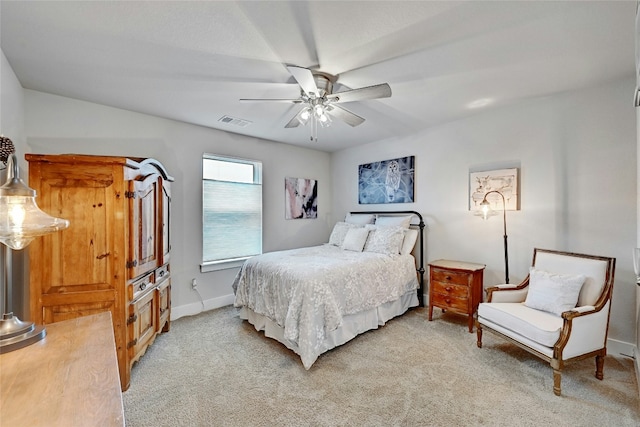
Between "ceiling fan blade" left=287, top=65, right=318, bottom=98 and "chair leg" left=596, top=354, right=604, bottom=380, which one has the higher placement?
"ceiling fan blade" left=287, top=65, right=318, bottom=98

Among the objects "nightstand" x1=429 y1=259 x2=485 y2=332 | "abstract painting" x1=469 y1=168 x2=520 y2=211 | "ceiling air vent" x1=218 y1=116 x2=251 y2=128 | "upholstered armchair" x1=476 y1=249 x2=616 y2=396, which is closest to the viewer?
"upholstered armchair" x1=476 y1=249 x2=616 y2=396

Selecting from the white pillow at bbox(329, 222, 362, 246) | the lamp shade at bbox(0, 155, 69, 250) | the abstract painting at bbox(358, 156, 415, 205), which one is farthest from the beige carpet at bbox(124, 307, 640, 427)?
the abstract painting at bbox(358, 156, 415, 205)

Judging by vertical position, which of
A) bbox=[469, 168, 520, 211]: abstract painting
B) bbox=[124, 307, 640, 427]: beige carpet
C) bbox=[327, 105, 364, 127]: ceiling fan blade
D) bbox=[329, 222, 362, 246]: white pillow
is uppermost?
bbox=[327, 105, 364, 127]: ceiling fan blade

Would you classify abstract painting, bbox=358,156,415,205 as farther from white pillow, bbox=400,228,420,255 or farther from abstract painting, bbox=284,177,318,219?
abstract painting, bbox=284,177,318,219

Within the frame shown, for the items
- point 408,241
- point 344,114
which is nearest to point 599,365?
point 408,241

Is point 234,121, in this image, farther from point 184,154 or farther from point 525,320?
point 525,320

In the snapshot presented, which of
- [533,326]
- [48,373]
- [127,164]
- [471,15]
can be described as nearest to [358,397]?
Answer: [533,326]

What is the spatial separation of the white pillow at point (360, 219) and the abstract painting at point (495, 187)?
147cm

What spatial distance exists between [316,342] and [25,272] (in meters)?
2.61

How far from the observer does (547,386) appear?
2.18 meters

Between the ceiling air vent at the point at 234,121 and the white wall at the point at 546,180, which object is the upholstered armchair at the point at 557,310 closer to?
the white wall at the point at 546,180

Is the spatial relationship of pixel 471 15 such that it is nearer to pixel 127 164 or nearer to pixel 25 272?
pixel 127 164

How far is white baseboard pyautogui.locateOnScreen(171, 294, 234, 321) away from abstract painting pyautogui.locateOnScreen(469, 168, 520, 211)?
367 centimetres

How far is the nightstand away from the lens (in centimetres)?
315
